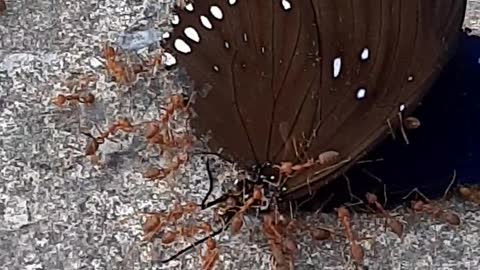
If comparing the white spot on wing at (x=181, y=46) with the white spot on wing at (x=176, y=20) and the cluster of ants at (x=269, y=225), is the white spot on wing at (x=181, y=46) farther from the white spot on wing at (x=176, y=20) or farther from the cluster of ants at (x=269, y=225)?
the cluster of ants at (x=269, y=225)

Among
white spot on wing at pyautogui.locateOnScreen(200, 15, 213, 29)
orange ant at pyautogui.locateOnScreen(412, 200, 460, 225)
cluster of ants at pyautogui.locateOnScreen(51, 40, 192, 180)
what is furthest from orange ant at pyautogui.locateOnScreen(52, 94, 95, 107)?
orange ant at pyautogui.locateOnScreen(412, 200, 460, 225)

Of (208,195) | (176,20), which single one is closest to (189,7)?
(176,20)

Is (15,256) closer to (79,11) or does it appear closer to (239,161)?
(239,161)

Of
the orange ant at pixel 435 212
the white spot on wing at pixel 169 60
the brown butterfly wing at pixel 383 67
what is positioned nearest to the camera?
the brown butterfly wing at pixel 383 67

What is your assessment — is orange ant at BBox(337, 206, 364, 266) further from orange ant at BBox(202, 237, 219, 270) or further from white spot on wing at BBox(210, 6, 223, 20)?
white spot on wing at BBox(210, 6, 223, 20)

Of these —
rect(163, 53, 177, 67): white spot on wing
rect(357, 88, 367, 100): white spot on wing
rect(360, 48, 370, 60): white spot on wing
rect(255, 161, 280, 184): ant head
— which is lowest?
rect(255, 161, 280, 184): ant head

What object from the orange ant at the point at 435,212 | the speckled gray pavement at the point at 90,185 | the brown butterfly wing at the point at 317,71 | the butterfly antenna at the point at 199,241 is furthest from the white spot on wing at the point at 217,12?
the orange ant at the point at 435,212

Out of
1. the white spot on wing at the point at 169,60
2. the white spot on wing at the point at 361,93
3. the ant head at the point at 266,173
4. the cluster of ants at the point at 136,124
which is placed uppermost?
the white spot on wing at the point at 169,60
